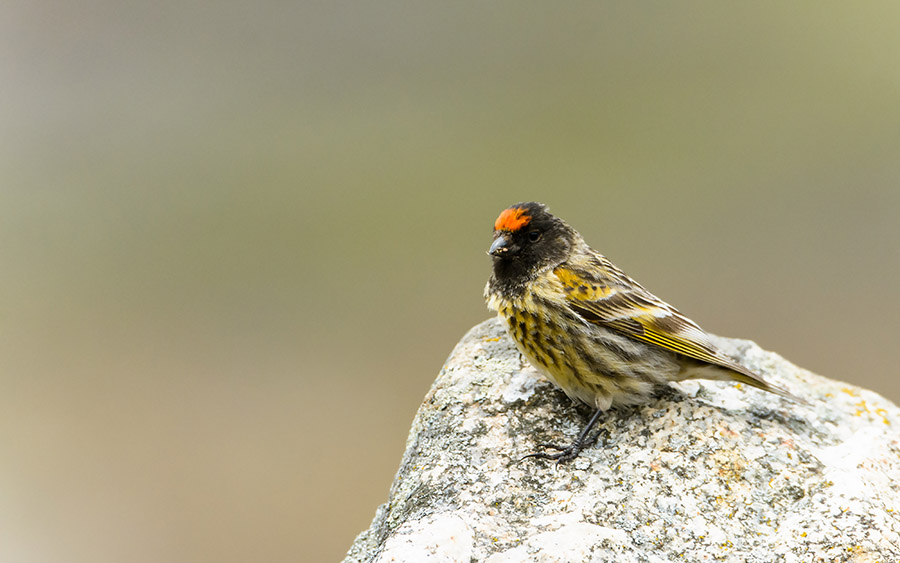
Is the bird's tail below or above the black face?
below

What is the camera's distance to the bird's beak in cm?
527

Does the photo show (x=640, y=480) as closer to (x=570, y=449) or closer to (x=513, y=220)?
(x=570, y=449)

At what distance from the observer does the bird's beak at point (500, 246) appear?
17.3 ft

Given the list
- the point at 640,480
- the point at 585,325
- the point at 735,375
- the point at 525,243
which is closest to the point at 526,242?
the point at 525,243

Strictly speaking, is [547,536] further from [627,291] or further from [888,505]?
[627,291]

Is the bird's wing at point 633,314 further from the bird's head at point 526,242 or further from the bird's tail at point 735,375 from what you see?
the bird's head at point 526,242

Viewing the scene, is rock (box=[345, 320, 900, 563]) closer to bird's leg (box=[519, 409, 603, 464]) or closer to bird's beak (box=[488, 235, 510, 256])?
bird's leg (box=[519, 409, 603, 464])

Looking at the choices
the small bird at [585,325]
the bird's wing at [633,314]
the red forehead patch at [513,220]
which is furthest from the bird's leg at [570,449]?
the red forehead patch at [513,220]

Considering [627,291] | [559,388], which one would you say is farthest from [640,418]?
[627,291]

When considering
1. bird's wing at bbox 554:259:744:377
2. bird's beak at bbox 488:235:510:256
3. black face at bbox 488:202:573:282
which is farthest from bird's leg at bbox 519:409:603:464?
bird's beak at bbox 488:235:510:256

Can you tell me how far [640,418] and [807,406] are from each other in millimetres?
1168

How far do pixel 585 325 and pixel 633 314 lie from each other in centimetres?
34

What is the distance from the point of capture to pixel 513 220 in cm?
533

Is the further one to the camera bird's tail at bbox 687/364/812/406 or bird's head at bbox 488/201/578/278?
bird's head at bbox 488/201/578/278
